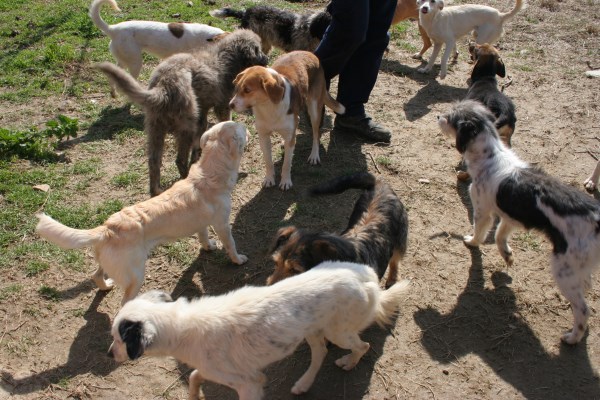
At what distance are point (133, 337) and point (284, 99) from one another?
2930mm

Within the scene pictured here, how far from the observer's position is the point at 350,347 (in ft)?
10.4

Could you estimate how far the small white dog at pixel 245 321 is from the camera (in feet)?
8.93

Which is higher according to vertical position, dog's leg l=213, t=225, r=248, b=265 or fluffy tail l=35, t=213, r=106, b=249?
fluffy tail l=35, t=213, r=106, b=249

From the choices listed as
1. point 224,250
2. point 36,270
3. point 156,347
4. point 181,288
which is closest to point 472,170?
point 224,250

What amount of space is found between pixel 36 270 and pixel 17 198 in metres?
1.14

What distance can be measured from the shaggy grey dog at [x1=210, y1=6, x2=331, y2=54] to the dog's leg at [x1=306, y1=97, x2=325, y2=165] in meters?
1.93

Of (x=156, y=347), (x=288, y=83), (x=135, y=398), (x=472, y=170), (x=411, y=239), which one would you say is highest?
(x=288, y=83)

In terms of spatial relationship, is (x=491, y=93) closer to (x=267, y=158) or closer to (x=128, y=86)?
(x=267, y=158)

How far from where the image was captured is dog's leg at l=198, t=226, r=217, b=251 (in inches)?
167

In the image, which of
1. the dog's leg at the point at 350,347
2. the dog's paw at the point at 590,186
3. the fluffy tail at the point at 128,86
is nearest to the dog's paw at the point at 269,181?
the fluffy tail at the point at 128,86

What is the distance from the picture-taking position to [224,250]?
14.5 feet

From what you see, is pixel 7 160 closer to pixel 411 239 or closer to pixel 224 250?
pixel 224 250

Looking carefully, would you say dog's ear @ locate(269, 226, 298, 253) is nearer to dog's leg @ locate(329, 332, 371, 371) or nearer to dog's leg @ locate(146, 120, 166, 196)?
dog's leg @ locate(329, 332, 371, 371)

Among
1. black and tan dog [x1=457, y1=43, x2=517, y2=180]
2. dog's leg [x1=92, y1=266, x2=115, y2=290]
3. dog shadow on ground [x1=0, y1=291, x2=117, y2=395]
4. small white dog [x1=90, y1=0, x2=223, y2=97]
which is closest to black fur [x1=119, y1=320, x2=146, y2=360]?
dog shadow on ground [x1=0, y1=291, x2=117, y2=395]
